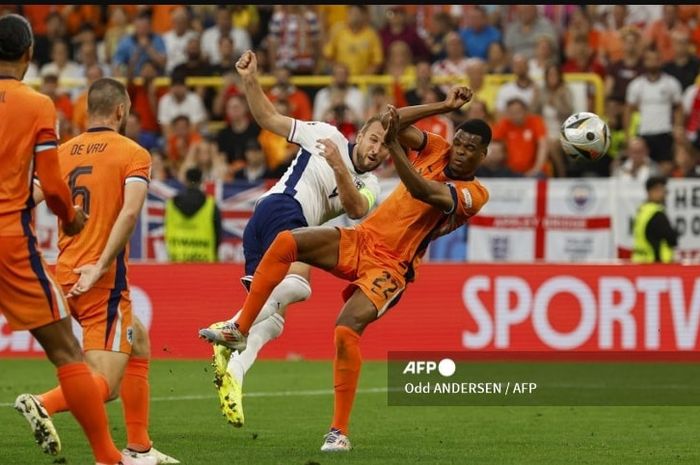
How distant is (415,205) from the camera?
10.7 metres

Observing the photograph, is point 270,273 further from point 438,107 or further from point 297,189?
point 438,107

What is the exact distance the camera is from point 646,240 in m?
19.3

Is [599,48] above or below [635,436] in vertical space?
above

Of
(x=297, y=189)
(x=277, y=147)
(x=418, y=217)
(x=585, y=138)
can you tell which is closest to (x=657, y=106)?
(x=277, y=147)

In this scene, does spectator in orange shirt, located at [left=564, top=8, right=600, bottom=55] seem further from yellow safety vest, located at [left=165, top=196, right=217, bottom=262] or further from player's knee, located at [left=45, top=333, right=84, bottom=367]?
player's knee, located at [left=45, top=333, right=84, bottom=367]

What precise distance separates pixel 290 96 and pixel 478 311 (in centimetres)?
608

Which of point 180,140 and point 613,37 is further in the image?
point 613,37

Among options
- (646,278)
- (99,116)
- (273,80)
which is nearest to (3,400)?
(99,116)

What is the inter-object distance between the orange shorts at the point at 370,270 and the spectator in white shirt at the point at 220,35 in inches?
567

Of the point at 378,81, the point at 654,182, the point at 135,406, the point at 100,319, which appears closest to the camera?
the point at 100,319

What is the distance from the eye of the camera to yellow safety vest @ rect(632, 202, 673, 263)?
19250mm

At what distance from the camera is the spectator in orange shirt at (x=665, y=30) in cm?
2350

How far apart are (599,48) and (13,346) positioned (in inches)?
429

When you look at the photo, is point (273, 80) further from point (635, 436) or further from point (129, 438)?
point (129, 438)
